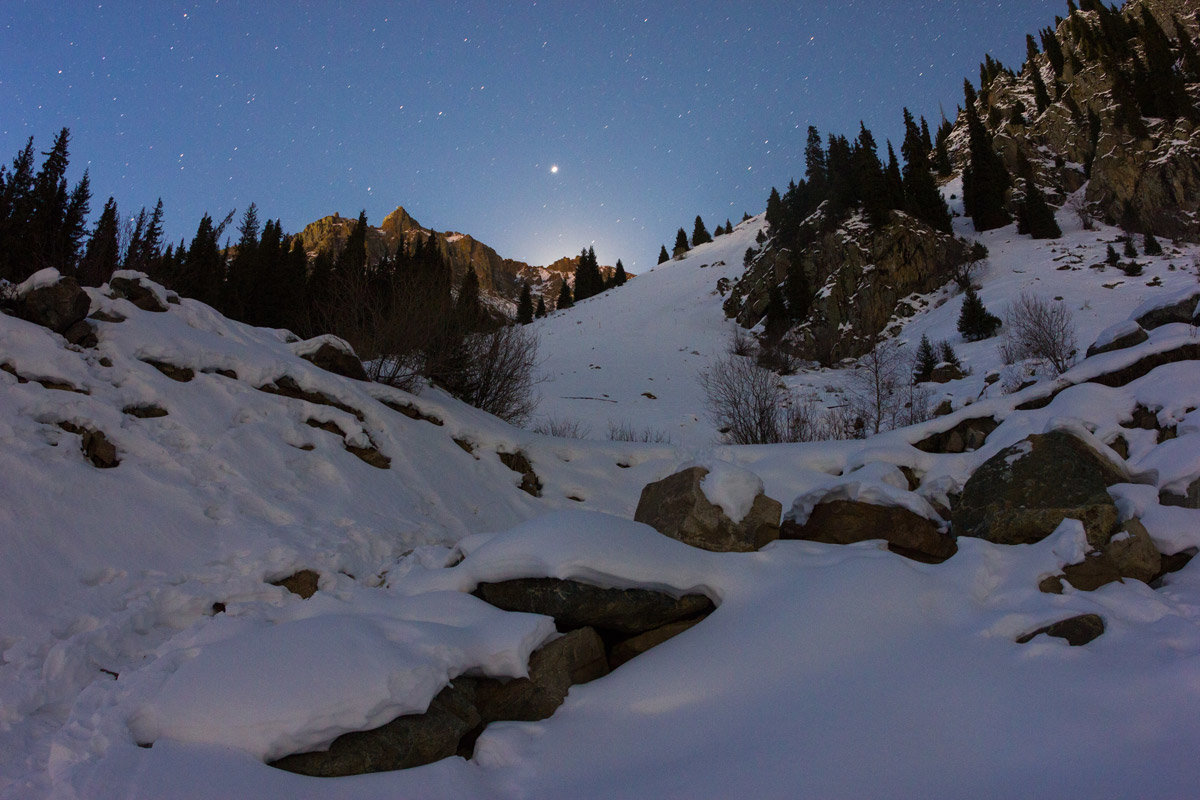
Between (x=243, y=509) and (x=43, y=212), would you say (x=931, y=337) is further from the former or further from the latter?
(x=43, y=212)

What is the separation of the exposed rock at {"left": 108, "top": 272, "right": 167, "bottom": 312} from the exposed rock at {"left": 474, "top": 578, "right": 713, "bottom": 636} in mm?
8954

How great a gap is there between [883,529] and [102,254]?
18.9 m

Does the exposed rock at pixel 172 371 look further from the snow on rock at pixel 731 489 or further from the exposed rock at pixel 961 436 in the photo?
the exposed rock at pixel 961 436

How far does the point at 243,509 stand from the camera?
6.15 meters

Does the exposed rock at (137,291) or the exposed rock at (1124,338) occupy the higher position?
the exposed rock at (137,291)

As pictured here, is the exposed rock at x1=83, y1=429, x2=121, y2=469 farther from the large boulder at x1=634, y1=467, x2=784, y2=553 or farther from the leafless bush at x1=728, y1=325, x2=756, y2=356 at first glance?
the leafless bush at x1=728, y1=325, x2=756, y2=356

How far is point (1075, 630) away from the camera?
3029 mm

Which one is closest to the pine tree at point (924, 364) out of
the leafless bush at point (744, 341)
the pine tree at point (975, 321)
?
the pine tree at point (975, 321)

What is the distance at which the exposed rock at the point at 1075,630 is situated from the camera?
3.00 m

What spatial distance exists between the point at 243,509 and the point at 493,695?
473cm

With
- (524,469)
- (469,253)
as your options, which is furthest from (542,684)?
(469,253)

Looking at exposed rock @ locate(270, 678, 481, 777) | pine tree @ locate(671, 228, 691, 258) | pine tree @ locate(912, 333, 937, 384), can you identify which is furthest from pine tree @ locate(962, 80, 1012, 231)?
exposed rock @ locate(270, 678, 481, 777)

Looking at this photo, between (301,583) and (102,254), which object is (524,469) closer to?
(301,583)

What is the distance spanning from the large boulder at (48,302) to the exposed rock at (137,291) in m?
1.44
